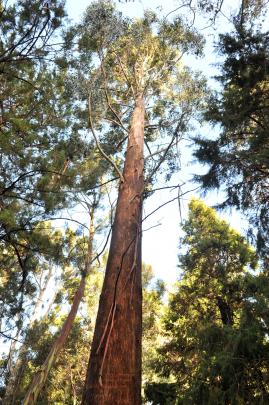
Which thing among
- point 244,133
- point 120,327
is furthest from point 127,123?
point 120,327

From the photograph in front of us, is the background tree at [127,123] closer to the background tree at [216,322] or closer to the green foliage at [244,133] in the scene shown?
the green foliage at [244,133]

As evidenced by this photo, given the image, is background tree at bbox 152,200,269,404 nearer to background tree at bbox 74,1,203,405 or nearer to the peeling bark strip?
background tree at bbox 74,1,203,405

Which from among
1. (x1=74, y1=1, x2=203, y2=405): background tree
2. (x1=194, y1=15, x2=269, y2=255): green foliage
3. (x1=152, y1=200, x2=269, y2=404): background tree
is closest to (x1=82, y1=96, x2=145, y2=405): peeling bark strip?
(x1=74, y1=1, x2=203, y2=405): background tree

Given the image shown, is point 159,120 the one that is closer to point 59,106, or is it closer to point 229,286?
point 59,106

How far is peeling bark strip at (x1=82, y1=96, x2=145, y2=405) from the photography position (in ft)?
7.06

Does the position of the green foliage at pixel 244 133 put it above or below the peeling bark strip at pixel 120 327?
above

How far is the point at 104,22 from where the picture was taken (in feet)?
29.4

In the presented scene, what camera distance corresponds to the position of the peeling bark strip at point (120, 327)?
2.15 meters

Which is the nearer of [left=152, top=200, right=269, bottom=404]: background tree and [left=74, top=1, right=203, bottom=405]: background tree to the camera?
[left=74, top=1, right=203, bottom=405]: background tree

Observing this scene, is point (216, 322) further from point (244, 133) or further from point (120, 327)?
point (120, 327)

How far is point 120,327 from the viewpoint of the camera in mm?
2549

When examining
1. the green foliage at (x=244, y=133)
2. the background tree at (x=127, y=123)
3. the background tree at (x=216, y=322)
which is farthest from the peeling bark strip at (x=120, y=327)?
the background tree at (x=216, y=322)

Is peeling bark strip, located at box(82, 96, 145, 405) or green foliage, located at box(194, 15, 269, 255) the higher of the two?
green foliage, located at box(194, 15, 269, 255)

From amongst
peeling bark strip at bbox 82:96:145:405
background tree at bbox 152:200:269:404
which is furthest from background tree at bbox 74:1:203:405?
background tree at bbox 152:200:269:404
